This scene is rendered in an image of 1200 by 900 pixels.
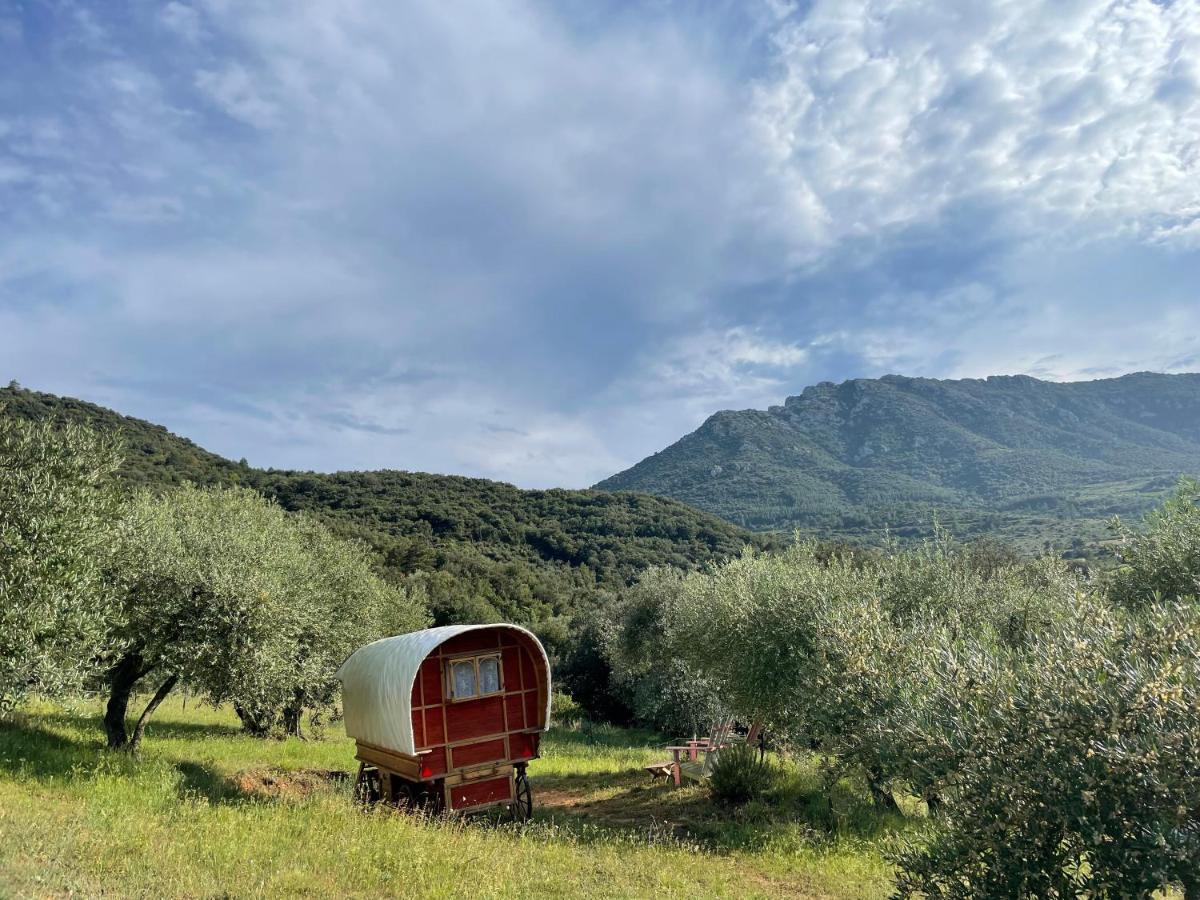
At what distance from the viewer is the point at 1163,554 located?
1458cm

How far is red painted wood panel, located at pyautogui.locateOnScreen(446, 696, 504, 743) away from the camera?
49.2ft

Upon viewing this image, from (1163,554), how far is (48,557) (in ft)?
74.8

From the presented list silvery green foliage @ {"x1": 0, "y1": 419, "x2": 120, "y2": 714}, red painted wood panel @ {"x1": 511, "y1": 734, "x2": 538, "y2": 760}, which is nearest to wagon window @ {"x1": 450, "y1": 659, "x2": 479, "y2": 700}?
red painted wood panel @ {"x1": 511, "y1": 734, "x2": 538, "y2": 760}

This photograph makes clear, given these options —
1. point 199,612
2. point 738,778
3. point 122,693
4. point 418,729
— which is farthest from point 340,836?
point 738,778

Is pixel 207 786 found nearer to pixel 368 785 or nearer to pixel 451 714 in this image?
pixel 368 785

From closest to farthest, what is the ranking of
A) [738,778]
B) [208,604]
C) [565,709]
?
[208,604]
[738,778]
[565,709]

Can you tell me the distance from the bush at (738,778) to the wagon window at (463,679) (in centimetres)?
701

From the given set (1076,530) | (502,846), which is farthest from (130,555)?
(1076,530)

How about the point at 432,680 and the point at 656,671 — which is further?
the point at 656,671

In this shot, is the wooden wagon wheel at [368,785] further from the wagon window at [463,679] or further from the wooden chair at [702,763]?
the wooden chair at [702,763]

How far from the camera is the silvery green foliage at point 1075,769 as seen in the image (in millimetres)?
5148

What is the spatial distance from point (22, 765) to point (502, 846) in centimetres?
943

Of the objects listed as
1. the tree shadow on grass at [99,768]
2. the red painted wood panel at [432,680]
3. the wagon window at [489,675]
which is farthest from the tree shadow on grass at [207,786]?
the wagon window at [489,675]

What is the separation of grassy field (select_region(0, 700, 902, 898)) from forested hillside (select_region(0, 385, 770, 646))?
39896 millimetres
